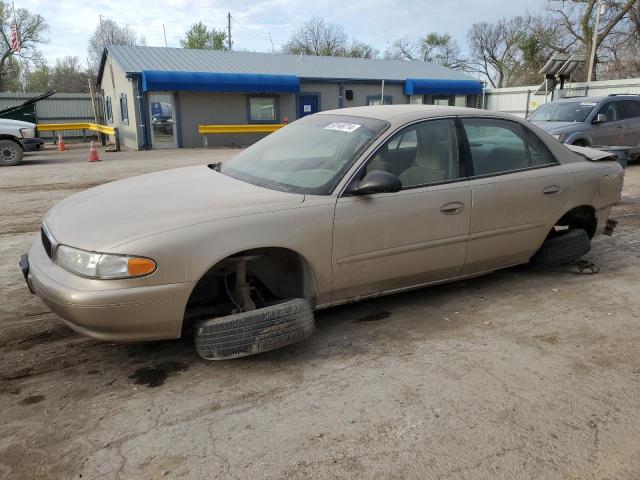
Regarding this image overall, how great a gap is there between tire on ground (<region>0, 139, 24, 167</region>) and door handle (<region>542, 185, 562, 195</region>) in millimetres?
15066

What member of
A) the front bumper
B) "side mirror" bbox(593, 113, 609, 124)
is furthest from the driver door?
"side mirror" bbox(593, 113, 609, 124)

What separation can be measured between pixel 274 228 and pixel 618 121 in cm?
1161

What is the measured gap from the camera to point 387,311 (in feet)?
13.6

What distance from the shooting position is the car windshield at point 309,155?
3.65 metres

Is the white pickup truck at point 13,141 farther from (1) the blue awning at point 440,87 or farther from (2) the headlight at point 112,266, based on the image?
(1) the blue awning at point 440,87

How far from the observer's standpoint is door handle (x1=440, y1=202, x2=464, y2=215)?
391cm

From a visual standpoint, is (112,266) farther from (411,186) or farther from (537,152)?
(537,152)

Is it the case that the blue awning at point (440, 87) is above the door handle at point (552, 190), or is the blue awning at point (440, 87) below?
above

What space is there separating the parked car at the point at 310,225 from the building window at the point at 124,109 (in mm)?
20414

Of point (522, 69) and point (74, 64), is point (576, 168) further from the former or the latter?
point (74, 64)

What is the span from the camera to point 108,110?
27.8 m

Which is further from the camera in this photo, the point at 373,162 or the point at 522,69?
the point at 522,69

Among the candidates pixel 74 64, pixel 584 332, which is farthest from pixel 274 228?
pixel 74 64

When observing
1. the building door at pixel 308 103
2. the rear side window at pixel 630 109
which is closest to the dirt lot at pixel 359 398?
the rear side window at pixel 630 109
